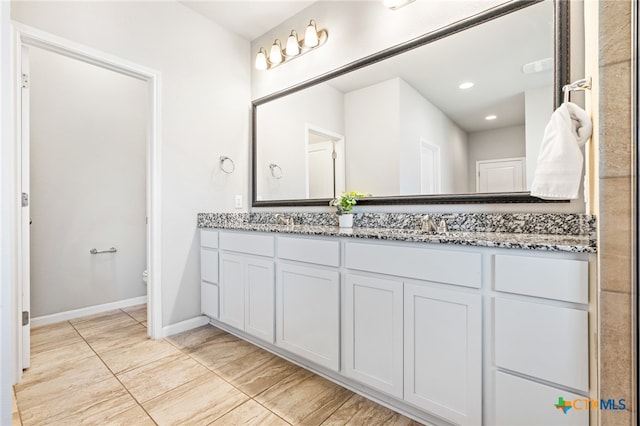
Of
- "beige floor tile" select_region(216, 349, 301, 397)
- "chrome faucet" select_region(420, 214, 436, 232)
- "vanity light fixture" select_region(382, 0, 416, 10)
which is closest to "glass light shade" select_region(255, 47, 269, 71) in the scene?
"vanity light fixture" select_region(382, 0, 416, 10)

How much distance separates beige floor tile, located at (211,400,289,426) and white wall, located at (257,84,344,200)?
1.50 meters

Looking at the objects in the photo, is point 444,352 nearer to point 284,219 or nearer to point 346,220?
point 346,220

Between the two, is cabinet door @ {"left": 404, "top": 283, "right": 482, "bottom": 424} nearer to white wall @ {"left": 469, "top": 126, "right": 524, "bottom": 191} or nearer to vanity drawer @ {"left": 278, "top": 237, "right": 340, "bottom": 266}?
vanity drawer @ {"left": 278, "top": 237, "right": 340, "bottom": 266}

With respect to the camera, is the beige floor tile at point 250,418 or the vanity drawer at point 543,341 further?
the beige floor tile at point 250,418

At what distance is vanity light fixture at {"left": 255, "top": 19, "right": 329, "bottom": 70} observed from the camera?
2311mm

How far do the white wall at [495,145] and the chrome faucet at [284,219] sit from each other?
1357 millimetres

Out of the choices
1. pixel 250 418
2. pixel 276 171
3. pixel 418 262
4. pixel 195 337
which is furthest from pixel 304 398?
pixel 276 171

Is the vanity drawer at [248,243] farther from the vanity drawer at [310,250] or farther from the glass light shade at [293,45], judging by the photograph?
the glass light shade at [293,45]

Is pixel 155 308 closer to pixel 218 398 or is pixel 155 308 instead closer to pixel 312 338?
pixel 218 398

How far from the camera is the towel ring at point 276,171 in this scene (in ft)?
8.80

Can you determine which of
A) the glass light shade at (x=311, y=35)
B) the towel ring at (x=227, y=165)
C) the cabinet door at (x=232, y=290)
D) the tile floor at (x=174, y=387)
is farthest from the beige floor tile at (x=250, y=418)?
the glass light shade at (x=311, y=35)

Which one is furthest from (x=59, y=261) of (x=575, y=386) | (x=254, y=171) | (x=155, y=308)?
(x=575, y=386)

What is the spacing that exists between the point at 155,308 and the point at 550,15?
2.94 metres

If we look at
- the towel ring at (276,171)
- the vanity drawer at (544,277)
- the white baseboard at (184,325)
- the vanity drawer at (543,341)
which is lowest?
the white baseboard at (184,325)
